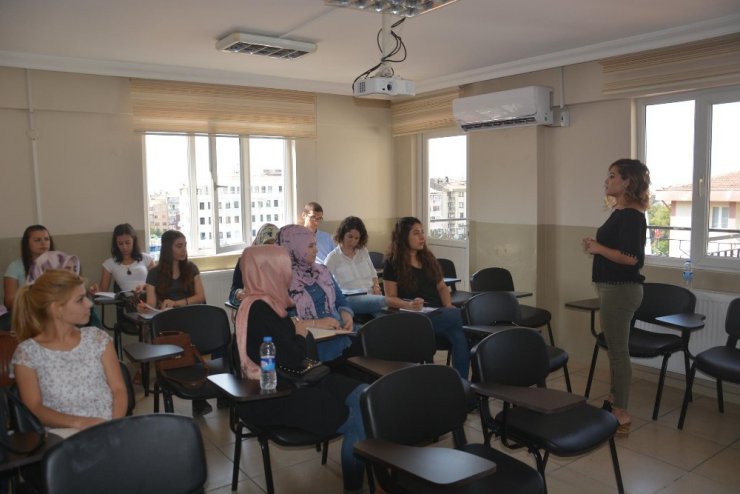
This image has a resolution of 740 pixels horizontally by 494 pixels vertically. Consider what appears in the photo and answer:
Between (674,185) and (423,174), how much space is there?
281 centimetres

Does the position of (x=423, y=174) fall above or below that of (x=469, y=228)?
above

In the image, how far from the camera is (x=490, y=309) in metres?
4.02

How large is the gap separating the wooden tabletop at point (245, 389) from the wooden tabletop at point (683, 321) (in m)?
2.62

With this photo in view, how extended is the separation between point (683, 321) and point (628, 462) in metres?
1.07

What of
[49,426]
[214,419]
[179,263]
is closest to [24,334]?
[49,426]

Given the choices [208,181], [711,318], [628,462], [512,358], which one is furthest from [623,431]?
[208,181]

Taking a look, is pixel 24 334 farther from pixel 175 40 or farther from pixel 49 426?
pixel 175 40

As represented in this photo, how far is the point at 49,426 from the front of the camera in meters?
2.33

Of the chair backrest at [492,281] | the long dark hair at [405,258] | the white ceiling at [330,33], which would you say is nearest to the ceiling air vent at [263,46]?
the white ceiling at [330,33]

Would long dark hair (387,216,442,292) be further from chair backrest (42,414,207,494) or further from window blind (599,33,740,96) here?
chair backrest (42,414,207,494)

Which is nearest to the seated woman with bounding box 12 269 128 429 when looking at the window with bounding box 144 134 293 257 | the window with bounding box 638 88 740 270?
the window with bounding box 144 134 293 257

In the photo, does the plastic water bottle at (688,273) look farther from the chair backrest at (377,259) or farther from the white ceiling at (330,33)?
the chair backrest at (377,259)

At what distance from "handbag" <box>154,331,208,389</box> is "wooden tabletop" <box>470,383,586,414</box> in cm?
166

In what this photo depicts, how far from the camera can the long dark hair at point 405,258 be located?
432cm
